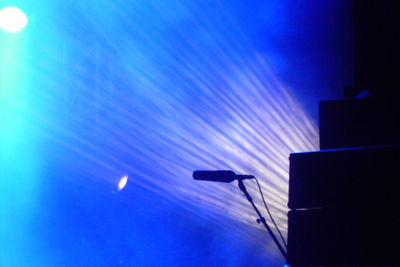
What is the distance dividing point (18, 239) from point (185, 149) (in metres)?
2.11

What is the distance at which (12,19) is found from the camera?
4.53 m

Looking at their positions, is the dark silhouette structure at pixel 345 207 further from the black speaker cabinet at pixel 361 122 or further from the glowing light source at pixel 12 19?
the glowing light source at pixel 12 19

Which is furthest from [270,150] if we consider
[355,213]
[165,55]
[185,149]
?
[355,213]

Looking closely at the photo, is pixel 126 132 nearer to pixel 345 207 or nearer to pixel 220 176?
pixel 220 176

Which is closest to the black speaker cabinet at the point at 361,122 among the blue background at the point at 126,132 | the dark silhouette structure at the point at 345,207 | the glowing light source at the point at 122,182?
the dark silhouette structure at the point at 345,207

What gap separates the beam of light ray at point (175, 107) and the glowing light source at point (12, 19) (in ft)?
1.63

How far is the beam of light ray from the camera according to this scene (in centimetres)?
414

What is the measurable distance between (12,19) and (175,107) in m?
2.00

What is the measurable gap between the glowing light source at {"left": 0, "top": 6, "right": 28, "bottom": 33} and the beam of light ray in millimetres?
497

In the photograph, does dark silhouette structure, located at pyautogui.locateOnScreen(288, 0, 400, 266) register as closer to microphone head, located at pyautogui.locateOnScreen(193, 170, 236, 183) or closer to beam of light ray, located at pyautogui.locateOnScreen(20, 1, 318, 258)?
microphone head, located at pyautogui.locateOnScreen(193, 170, 236, 183)

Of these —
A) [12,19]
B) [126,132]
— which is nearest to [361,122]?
[126,132]

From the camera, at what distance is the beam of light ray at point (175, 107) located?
4145mm

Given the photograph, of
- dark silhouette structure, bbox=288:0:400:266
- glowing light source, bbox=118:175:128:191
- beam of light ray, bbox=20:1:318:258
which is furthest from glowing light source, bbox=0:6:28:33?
dark silhouette structure, bbox=288:0:400:266

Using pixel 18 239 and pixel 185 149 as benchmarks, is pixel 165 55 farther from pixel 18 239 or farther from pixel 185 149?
pixel 18 239
